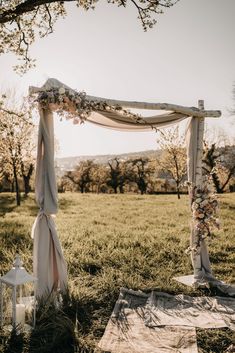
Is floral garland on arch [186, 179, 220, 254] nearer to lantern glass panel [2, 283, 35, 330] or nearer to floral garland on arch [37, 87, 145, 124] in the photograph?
floral garland on arch [37, 87, 145, 124]

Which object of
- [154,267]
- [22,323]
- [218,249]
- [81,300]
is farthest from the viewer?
[218,249]

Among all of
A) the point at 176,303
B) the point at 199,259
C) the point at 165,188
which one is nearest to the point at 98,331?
the point at 176,303

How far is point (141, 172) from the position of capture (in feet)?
148

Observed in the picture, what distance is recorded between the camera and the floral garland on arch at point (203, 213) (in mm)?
7590

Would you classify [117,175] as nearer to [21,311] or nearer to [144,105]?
[144,105]

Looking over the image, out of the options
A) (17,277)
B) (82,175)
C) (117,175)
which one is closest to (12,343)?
(17,277)

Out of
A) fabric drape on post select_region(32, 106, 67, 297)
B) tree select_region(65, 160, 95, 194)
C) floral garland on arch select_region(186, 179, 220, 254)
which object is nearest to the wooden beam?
fabric drape on post select_region(32, 106, 67, 297)

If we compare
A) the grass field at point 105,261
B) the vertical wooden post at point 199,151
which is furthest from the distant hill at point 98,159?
the vertical wooden post at point 199,151

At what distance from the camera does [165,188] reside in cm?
5025

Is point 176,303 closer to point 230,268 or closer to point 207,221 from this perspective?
point 207,221

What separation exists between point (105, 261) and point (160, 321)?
3145 mm

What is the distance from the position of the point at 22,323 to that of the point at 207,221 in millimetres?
4222

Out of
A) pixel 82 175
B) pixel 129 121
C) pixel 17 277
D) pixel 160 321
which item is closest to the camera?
pixel 17 277

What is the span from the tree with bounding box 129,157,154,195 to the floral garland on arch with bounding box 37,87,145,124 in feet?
126
